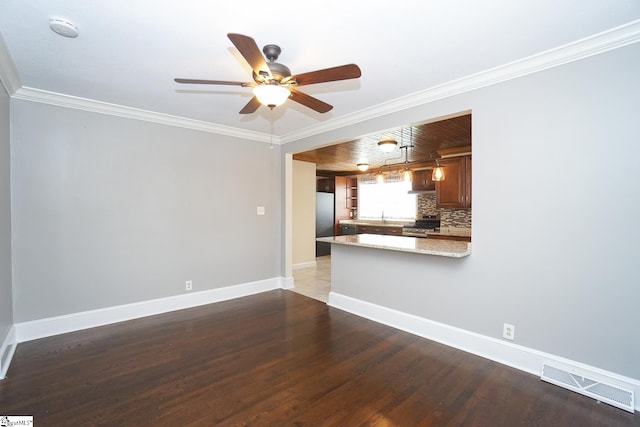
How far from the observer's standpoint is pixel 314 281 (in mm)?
5332

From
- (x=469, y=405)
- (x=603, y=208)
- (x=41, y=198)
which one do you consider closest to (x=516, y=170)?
(x=603, y=208)

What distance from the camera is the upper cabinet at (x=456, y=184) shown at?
189 inches

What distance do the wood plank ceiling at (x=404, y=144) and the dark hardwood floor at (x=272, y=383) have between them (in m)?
2.46

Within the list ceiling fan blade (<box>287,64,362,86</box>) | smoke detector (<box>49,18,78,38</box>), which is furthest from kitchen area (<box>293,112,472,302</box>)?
smoke detector (<box>49,18,78,38</box>)

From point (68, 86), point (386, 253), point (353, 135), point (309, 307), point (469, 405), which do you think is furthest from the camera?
point (309, 307)

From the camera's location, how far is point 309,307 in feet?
12.9

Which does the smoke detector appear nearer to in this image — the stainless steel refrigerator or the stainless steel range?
the stainless steel range

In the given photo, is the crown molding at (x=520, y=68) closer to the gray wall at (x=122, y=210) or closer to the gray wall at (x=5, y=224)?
the gray wall at (x=122, y=210)

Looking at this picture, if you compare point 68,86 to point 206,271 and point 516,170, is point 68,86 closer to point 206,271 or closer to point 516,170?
point 206,271

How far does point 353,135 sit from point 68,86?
3017 millimetres

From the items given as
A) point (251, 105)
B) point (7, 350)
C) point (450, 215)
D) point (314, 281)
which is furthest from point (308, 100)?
point (450, 215)

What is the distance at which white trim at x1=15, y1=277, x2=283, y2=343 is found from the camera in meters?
2.96

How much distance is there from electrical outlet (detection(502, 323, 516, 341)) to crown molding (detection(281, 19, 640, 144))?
2.10 m

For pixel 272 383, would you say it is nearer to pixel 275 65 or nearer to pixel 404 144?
pixel 275 65
